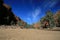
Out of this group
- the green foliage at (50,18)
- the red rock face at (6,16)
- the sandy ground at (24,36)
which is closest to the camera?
the sandy ground at (24,36)

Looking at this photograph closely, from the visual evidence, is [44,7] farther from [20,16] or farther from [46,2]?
[20,16]

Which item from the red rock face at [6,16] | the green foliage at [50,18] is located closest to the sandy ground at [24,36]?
the red rock face at [6,16]

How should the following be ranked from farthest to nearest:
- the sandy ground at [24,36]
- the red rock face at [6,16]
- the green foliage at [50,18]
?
1. the green foliage at [50,18]
2. the red rock face at [6,16]
3. the sandy ground at [24,36]

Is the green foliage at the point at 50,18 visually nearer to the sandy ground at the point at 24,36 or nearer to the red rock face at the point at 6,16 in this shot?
the red rock face at the point at 6,16

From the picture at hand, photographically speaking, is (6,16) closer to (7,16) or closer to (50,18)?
(7,16)

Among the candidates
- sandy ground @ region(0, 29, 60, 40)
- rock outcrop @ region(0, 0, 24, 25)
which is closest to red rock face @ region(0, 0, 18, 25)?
rock outcrop @ region(0, 0, 24, 25)

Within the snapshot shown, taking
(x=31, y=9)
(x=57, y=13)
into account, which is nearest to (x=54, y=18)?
(x=57, y=13)

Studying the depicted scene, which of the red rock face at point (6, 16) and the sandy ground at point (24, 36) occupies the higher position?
the red rock face at point (6, 16)

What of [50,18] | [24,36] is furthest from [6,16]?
[24,36]

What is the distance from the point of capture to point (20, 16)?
5.69 meters

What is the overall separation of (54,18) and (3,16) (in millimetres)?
2202

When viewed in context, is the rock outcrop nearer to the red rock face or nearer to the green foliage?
the red rock face

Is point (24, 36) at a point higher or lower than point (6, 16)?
lower

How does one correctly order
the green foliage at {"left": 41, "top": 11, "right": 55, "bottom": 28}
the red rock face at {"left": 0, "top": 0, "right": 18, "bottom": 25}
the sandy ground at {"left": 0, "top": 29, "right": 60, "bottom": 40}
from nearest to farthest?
1. the sandy ground at {"left": 0, "top": 29, "right": 60, "bottom": 40}
2. the red rock face at {"left": 0, "top": 0, "right": 18, "bottom": 25}
3. the green foliage at {"left": 41, "top": 11, "right": 55, "bottom": 28}
